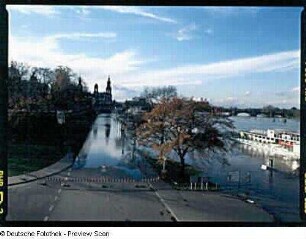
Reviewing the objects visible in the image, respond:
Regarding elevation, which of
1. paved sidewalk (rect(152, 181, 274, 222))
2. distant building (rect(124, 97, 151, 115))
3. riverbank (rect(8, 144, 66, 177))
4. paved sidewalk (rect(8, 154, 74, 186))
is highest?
distant building (rect(124, 97, 151, 115))

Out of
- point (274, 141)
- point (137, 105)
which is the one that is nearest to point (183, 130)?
point (137, 105)

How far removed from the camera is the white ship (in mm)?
2646

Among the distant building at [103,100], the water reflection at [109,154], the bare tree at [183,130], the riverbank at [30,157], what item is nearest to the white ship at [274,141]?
the bare tree at [183,130]

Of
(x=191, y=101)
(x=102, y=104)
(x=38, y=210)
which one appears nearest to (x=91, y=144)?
(x=102, y=104)

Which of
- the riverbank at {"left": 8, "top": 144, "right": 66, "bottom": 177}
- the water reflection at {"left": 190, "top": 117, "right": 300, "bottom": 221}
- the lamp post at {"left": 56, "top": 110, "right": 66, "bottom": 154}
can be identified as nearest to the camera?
the riverbank at {"left": 8, "top": 144, "right": 66, "bottom": 177}

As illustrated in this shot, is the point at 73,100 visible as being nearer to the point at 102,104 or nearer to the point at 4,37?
the point at 102,104

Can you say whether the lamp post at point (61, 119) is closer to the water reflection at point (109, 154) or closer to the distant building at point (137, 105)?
the water reflection at point (109, 154)

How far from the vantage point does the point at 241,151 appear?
279 centimetres

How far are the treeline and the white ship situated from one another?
3.91 ft

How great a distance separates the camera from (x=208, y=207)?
2.70 m

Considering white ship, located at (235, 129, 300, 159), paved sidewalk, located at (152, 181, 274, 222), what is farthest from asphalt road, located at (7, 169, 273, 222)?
white ship, located at (235, 129, 300, 159)

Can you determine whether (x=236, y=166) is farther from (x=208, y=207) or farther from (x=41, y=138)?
(x=41, y=138)

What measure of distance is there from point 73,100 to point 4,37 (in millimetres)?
638

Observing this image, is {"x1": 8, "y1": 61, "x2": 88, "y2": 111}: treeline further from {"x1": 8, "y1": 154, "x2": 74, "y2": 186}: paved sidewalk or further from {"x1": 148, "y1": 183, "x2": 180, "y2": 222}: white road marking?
{"x1": 148, "y1": 183, "x2": 180, "y2": 222}: white road marking
